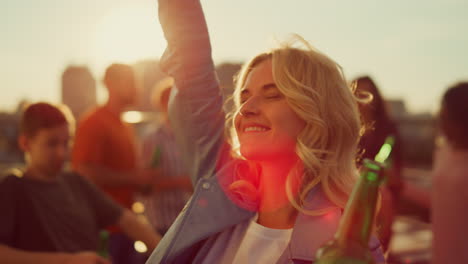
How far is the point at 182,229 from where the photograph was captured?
1439mm

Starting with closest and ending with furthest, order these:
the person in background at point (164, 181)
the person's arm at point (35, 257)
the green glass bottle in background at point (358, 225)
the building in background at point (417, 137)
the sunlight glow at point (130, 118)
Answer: the green glass bottle in background at point (358, 225) → the person's arm at point (35, 257) → the person in background at point (164, 181) → the sunlight glow at point (130, 118) → the building in background at point (417, 137)

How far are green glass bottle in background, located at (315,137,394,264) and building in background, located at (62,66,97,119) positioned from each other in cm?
1463

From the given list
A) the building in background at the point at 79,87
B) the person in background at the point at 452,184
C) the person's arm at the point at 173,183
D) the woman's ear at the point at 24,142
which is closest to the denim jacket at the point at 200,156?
the woman's ear at the point at 24,142

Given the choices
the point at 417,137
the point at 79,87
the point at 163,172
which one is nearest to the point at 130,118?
the point at 163,172

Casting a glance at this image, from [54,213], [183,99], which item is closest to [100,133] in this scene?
[54,213]

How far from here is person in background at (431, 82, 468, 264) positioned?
2.44 m

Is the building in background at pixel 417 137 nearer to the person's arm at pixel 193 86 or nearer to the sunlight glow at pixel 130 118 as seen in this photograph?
the sunlight glow at pixel 130 118

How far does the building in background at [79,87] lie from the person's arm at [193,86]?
13622 millimetres

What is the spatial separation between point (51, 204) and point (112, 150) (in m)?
1.11

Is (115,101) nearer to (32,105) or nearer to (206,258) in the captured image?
(32,105)

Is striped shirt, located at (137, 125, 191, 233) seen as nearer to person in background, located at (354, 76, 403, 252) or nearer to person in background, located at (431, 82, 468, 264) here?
person in background, located at (354, 76, 403, 252)

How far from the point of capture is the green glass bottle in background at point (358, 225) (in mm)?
740

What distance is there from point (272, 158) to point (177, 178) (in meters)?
2.34

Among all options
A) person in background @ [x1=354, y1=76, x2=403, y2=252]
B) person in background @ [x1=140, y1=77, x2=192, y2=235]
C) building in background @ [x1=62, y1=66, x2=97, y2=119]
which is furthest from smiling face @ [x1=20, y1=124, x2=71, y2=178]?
building in background @ [x1=62, y1=66, x2=97, y2=119]
